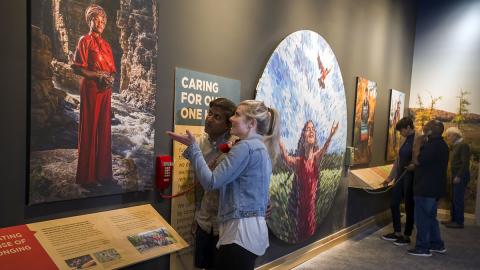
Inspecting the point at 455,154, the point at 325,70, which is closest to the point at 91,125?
the point at 325,70

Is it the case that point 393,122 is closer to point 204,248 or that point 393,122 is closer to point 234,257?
point 204,248

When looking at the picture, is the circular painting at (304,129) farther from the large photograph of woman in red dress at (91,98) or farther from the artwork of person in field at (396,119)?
the artwork of person in field at (396,119)

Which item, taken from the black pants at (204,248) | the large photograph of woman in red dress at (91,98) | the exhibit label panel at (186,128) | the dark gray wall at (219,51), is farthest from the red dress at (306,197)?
the large photograph of woman in red dress at (91,98)

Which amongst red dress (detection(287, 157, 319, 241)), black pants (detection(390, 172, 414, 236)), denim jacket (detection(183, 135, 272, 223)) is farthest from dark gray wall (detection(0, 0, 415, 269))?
black pants (detection(390, 172, 414, 236))

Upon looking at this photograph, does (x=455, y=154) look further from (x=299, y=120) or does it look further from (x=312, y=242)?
(x=299, y=120)

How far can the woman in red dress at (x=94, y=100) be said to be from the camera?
188cm

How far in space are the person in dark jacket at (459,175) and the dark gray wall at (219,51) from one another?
112cm

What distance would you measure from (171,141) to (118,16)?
833 millimetres

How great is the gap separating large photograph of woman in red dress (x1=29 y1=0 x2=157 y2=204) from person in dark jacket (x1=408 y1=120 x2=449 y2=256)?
10.9 ft

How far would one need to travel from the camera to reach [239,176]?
6.36 ft

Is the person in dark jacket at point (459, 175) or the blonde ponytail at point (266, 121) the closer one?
the blonde ponytail at point (266, 121)

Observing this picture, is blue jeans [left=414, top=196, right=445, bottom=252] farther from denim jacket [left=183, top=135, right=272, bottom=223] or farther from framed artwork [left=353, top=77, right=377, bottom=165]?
denim jacket [left=183, top=135, right=272, bottom=223]

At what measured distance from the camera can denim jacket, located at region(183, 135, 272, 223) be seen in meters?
1.84

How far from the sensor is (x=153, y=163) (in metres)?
2.30
